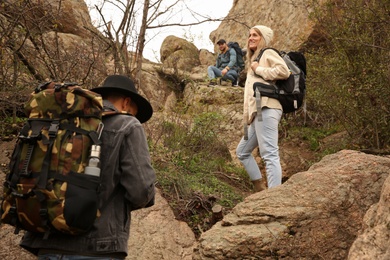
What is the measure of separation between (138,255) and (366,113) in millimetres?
4820

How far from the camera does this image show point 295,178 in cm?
484

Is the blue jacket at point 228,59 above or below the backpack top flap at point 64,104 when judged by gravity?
above

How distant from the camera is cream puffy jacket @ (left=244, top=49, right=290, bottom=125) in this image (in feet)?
18.4

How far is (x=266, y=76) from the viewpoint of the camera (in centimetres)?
564

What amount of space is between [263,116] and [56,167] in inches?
133

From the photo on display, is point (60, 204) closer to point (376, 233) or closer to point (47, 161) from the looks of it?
point (47, 161)

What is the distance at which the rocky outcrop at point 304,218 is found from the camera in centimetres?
416

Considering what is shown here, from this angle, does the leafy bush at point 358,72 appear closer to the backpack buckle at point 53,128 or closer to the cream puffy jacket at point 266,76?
the cream puffy jacket at point 266,76

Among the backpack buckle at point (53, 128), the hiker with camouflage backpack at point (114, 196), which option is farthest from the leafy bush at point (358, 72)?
the backpack buckle at point (53, 128)

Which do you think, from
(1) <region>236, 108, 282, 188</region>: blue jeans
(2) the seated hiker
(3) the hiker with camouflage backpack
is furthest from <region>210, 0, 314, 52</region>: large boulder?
(3) the hiker with camouflage backpack

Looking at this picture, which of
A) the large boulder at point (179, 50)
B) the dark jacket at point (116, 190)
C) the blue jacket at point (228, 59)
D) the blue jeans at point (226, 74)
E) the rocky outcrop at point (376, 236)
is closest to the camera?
the dark jacket at point (116, 190)

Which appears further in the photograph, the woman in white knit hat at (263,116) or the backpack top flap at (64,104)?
the woman in white knit hat at (263,116)

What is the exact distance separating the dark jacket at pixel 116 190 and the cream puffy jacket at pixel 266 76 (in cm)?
295

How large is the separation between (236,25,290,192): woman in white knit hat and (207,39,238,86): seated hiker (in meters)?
7.06
